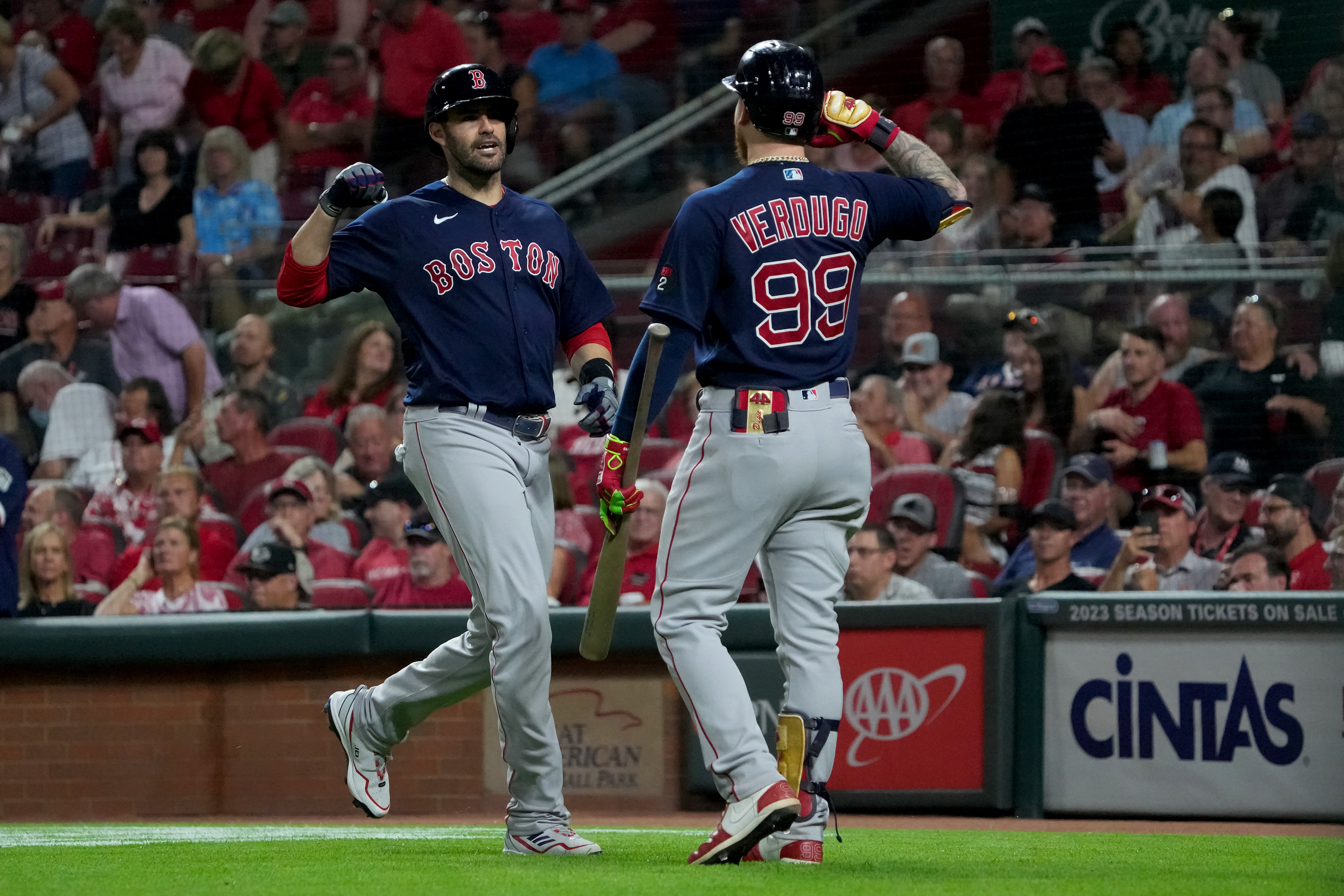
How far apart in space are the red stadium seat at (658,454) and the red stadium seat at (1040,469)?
1.53m

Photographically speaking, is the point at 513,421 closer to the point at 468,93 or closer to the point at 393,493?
the point at 468,93

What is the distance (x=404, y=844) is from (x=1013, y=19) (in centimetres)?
705

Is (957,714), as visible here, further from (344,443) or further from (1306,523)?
(344,443)

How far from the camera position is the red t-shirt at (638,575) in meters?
7.33

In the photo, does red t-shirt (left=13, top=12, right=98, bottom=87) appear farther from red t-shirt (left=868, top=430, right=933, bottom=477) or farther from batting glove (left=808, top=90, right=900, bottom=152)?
batting glove (left=808, top=90, right=900, bottom=152)

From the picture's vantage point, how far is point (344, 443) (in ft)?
27.3

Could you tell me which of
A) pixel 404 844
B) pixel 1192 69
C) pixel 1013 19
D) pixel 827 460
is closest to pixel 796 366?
pixel 827 460

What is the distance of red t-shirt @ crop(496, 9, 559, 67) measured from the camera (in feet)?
37.2

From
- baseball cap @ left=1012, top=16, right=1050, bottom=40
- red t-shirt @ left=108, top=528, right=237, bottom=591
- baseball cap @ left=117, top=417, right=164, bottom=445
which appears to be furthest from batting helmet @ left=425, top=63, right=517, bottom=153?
baseball cap @ left=1012, top=16, right=1050, bottom=40

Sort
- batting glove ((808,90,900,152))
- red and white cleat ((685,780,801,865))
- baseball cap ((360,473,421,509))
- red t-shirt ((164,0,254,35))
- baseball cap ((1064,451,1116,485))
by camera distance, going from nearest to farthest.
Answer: red and white cleat ((685,780,801,865)), batting glove ((808,90,900,152)), baseball cap ((1064,451,1116,485)), baseball cap ((360,473,421,509)), red t-shirt ((164,0,254,35))

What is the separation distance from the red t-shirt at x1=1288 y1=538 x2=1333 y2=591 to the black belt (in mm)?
3165

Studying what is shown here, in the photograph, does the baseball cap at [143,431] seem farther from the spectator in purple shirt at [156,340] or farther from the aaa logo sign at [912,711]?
the aaa logo sign at [912,711]

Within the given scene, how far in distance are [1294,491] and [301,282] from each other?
4.06 metres

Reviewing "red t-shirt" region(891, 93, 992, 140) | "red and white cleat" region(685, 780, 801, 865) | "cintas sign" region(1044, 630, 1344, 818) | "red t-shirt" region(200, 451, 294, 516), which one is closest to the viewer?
"red and white cleat" region(685, 780, 801, 865)
